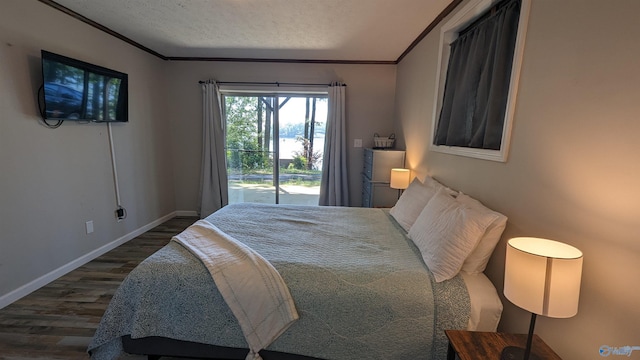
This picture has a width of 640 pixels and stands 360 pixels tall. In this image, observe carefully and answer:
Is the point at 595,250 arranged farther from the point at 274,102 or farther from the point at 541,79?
the point at 274,102

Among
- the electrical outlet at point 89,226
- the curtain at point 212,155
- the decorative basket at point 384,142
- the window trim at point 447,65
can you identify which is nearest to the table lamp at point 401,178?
the window trim at point 447,65

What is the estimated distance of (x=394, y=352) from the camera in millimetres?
1338

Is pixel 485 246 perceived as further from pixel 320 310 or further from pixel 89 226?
pixel 89 226

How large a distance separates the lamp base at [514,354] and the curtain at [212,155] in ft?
12.9

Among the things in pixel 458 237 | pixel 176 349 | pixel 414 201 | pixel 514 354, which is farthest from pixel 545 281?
pixel 176 349

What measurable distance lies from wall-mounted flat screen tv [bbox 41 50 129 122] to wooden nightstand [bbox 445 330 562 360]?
11.0ft

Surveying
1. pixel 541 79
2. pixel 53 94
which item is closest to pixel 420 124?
pixel 541 79

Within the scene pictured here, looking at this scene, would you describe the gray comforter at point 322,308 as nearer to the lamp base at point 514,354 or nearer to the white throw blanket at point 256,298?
the white throw blanket at point 256,298

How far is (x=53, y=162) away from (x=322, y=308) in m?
2.79

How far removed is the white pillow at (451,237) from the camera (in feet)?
4.59

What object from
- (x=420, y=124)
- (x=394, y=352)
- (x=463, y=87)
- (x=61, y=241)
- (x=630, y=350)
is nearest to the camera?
(x=630, y=350)

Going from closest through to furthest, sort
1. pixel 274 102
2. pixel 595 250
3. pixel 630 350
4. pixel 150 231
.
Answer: pixel 630 350 → pixel 595 250 → pixel 150 231 → pixel 274 102

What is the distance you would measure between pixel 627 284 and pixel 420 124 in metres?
2.25

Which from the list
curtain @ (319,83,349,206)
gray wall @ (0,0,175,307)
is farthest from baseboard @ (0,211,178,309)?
curtain @ (319,83,349,206)
